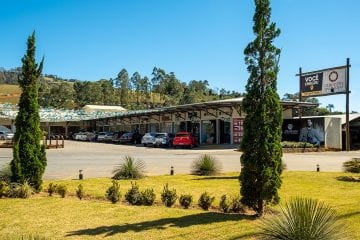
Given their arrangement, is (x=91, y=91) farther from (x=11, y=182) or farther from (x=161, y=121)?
(x=11, y=182)

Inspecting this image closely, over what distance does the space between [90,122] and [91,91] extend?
54700mm

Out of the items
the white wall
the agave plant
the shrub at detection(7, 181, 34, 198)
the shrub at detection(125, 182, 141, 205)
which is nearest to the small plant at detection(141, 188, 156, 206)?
the shrub at detection(125, 182, 141, 205)

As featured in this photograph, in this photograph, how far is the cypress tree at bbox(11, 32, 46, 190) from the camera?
520 inches

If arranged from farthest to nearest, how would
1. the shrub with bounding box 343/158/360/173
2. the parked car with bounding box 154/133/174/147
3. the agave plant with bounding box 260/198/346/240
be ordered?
the parked car with bounding box 154/133/174/147, the shrub with bounding box 343/158/360/173, the agave plant with bounding box 260/198/346/240

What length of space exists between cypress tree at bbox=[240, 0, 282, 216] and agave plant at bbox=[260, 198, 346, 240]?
6.85ft

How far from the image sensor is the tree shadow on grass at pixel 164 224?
8.74 m

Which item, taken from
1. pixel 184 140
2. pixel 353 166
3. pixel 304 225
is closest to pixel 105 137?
pixel 184 140

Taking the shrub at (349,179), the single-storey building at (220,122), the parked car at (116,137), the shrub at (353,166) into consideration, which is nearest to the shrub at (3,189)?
the shrub at (349,179)

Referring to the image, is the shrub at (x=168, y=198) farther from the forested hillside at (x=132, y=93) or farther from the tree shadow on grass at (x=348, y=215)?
the forested hillside at (x=132, y=93)

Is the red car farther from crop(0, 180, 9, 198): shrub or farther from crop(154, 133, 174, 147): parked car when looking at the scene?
crop(0, 180, 9, 198): shrub

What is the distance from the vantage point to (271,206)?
10.3 m

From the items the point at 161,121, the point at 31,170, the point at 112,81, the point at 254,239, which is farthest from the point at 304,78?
the point at 112,81

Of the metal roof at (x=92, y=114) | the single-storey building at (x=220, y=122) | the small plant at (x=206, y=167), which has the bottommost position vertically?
the small plant at (x=206, y=167)

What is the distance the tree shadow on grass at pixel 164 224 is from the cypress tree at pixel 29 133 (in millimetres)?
5014
